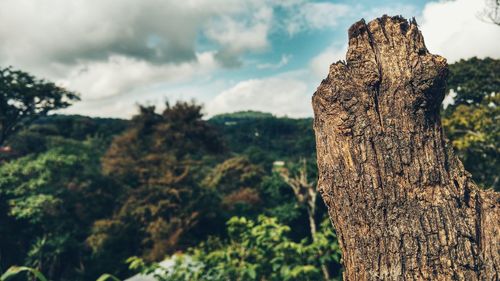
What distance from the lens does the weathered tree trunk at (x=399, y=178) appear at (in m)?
1.73

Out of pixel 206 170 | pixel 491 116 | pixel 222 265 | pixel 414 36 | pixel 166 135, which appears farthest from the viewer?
pixel 206 170

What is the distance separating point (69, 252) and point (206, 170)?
13.4 m

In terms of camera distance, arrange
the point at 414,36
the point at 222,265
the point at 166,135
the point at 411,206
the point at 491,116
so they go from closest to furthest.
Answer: the point at 411,206 < the point at 414,36 < the point at 222,265 < the point at 491,116 < the point at 166,135

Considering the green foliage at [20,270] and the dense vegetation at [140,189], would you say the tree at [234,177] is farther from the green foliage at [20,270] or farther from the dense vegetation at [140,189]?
the green foliage at [20,270]

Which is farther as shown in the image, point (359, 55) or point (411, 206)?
point (359, 55)

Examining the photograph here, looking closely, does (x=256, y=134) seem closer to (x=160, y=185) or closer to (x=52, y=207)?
(x=52, y=207)

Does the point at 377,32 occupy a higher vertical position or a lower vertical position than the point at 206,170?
higher

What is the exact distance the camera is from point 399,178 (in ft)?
5.88

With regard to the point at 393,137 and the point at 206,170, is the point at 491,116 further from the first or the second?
the point at 206,170

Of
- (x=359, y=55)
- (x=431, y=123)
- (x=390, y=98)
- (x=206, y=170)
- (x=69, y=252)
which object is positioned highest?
(x=359, y=55)

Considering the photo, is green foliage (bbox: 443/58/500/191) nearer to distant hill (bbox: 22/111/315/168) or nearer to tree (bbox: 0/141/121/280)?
tree (bbox: 0/141/121/280)

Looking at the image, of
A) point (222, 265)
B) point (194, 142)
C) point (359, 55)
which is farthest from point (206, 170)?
point (359, 55)

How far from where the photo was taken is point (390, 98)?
1845 millimetres

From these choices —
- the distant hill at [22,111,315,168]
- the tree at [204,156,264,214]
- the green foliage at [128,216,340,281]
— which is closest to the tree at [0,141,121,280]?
the tree at [204,156,264,214]
